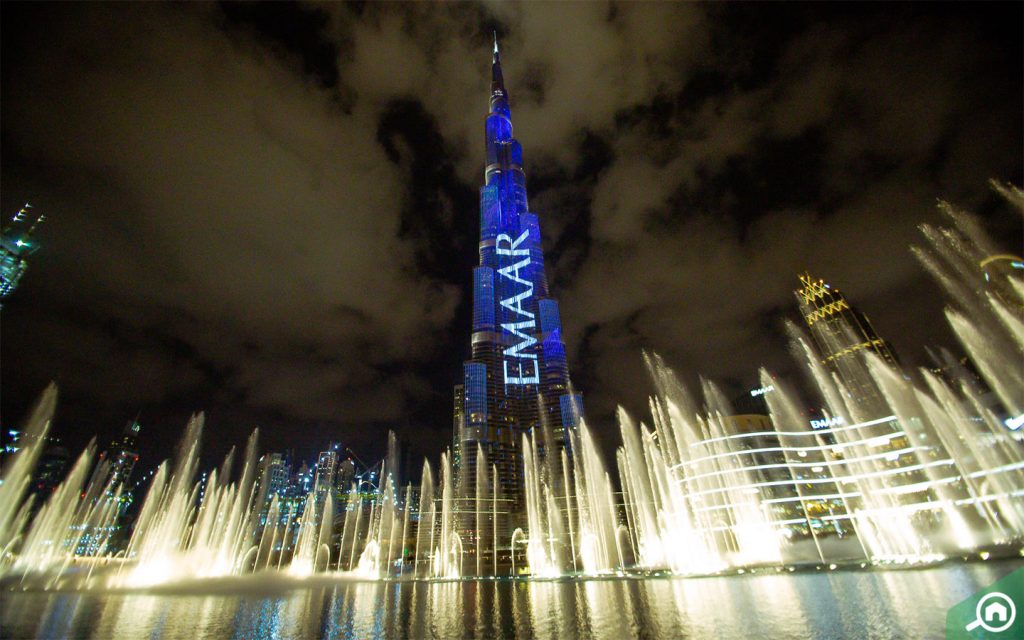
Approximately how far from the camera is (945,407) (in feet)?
211

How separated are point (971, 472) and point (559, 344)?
4800 inches

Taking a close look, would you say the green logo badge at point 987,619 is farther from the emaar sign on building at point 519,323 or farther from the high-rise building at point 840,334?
the high-rise building at point 840,334

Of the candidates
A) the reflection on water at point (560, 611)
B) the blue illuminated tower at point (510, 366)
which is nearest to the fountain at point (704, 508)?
the reflection on water at point (560, 611)

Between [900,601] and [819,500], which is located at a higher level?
[819,500]

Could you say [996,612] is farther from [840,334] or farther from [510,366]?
[840,334]

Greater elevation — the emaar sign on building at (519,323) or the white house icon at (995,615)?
the emaar sign on building at (519,323)

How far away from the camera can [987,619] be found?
13.8 meters

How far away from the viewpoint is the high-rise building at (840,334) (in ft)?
551

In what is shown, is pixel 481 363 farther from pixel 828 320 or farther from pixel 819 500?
pixel 828 320

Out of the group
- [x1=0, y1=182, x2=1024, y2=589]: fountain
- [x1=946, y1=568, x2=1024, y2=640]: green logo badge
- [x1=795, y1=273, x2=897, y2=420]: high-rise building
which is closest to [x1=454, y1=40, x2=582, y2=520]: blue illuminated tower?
[x1=0, y1=182, x2=1024, y2=589]: fountain

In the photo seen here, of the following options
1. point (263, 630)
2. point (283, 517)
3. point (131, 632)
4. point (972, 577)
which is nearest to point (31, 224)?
point (131, 632)

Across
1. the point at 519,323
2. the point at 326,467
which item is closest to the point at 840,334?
the point at 519,323

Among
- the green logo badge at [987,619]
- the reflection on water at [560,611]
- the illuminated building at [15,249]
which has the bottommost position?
the green logo badge at [987,619]

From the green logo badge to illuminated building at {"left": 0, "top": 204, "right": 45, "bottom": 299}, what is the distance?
84.4 m
